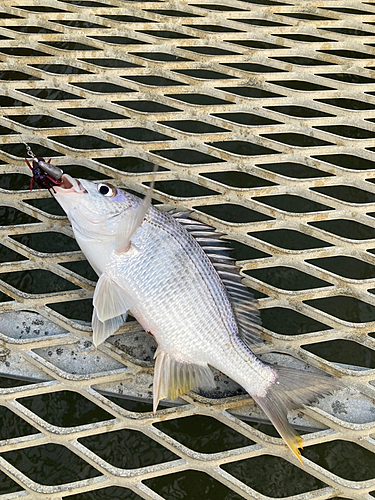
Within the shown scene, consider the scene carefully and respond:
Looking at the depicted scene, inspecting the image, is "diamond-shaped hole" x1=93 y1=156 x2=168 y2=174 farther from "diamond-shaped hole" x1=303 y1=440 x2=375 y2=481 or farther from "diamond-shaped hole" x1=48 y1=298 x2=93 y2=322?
"diamond-shaped hole" x1=303 y1=440 x2=375 y2=481

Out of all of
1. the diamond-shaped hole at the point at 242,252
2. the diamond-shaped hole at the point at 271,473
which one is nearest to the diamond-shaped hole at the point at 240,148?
the diamond-shaped hole at the point at 242,252

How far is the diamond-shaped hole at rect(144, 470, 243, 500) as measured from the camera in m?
3.33

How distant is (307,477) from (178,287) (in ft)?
6.99

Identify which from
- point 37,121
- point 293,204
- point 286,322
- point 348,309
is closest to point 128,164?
point 37,121

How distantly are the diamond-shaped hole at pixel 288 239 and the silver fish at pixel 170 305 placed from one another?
1261 millimetres

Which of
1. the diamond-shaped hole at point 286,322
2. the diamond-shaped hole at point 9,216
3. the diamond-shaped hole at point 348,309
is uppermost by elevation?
the diamond-shaped hole at point 9,216

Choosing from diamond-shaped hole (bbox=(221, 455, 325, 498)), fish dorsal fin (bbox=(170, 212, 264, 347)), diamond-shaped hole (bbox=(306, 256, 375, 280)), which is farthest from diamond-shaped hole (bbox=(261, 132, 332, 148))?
diamond-shaped hole (bbox=(221, 455, 325, 498))

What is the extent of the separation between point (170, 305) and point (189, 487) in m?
1.88

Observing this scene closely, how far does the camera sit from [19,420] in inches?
129

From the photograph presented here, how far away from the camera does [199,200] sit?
2629 mm

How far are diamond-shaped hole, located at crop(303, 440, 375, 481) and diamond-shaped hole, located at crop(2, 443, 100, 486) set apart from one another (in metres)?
1.69

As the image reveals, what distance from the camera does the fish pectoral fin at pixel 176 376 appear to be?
2.27m

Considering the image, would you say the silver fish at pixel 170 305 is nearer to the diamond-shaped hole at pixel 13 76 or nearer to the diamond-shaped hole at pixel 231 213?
the diamond-shaped hole at pixel 231 213

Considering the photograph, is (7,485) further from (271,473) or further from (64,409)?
(271,473)
